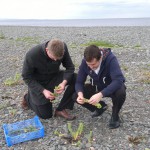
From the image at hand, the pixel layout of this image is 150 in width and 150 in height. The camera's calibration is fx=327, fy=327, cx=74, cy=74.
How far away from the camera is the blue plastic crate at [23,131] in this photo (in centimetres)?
A: 549

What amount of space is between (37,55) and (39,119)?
127 cm

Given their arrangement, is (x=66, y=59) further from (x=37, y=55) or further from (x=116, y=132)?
(x=116, y=132)

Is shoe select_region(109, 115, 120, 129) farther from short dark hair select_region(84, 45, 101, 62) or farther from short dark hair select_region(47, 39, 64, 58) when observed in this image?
short dark hair select_region(47, 39, 64, 58)

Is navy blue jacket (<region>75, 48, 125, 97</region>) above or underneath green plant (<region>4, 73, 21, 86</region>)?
above

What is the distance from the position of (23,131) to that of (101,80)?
1.66 metres

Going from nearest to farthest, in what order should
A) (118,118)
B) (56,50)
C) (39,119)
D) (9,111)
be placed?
(56,50)
(118,118)
(39,119)
(9,111)

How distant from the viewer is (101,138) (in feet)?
18.3

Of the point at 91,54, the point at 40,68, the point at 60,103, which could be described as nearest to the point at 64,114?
the point at 60,103

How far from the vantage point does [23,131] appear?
584 centimetres

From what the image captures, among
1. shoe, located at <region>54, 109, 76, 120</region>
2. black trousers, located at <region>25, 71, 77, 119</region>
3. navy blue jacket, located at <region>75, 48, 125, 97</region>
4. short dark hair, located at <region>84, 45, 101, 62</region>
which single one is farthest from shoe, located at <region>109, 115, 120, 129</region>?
short dark hair, located at <region>84, 45, 101, 62</region>

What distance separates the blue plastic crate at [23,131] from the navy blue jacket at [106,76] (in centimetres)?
99

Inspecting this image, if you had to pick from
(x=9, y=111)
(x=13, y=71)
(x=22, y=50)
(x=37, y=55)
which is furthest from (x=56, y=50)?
(x=22, y=50)

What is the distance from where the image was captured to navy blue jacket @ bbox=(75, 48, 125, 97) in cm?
542

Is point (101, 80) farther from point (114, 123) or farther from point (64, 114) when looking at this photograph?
point (64, 114)
